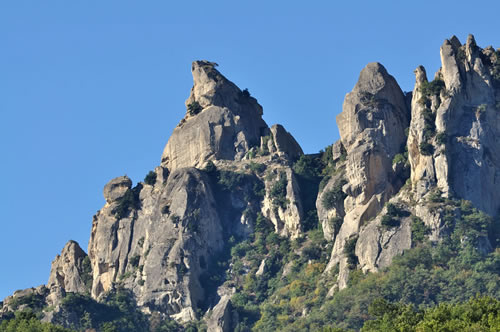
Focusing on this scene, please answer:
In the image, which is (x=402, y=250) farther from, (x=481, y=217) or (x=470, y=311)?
(x=470, y=311)

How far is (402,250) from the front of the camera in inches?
7756

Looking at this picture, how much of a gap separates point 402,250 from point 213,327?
61.8 ft

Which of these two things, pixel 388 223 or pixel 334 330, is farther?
pixel 388 223

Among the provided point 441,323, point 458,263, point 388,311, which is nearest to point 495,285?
point 458,263

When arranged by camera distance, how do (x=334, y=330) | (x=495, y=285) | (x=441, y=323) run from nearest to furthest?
(x=441, y=323) < (x=334, y=330) < (x=495, y=285)

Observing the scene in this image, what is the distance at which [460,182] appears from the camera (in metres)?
200

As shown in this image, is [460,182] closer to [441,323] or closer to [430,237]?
[430,237]

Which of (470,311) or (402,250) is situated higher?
(402,250)

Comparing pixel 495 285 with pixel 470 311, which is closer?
pixel 470 311

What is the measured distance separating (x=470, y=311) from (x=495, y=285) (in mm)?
29331

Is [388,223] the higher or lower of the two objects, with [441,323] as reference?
higher

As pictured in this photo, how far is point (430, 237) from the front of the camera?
645 ft

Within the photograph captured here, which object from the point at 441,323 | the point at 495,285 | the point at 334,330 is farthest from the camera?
the point at 495,285

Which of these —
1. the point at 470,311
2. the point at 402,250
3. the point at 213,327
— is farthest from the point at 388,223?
the point at 470,311
